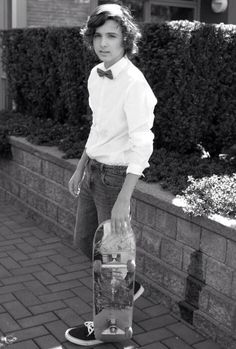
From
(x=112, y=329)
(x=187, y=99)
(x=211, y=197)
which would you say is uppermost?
(x=187, y=99)

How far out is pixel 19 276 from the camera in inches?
165

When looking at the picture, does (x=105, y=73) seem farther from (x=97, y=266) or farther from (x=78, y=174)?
(x=97, y=266)

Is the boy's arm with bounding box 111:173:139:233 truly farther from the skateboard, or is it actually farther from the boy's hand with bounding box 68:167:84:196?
the boy's hand with bounding box 68:167:84:196

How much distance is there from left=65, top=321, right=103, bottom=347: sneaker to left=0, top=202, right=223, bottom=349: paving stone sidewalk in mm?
41

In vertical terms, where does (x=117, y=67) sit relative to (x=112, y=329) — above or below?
above

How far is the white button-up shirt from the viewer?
2721 mm

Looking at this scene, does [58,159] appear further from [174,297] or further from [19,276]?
[174,297]

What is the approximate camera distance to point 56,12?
9.12 m

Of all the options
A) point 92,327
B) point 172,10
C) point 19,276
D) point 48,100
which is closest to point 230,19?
point 172,10

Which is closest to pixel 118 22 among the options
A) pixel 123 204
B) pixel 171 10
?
pixel 123 204

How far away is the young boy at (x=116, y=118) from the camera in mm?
2727

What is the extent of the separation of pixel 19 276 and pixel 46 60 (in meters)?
3.26

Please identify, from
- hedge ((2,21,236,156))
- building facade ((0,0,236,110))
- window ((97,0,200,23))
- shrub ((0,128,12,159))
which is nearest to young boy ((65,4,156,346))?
hedge ((2,21,236,156))

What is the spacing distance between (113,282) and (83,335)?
0.46 metres
